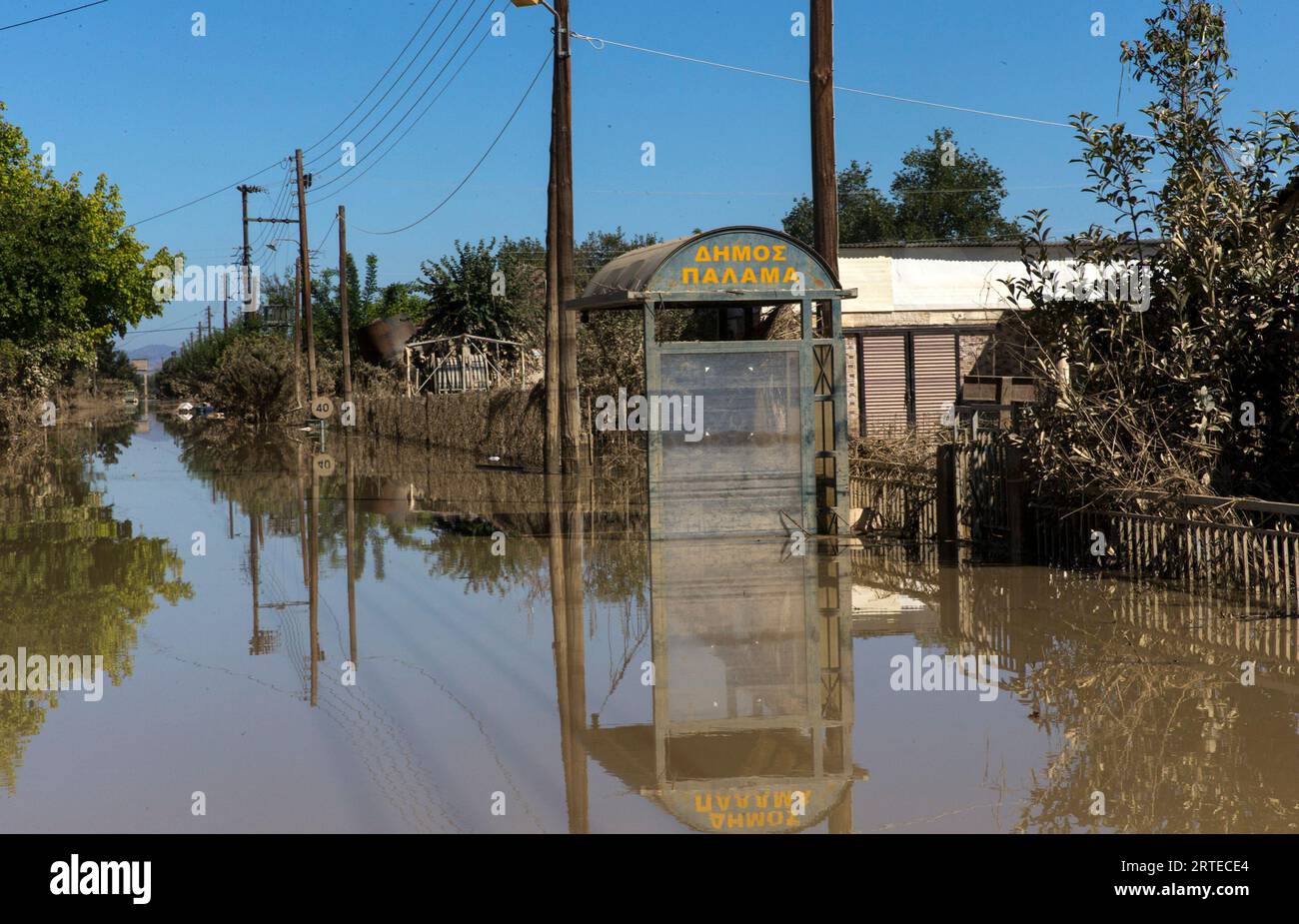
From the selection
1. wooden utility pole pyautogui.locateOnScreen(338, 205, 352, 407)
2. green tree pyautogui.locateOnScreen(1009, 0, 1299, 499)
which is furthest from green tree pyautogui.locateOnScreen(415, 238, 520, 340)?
green tree pyautogui.locateOnScreen(1009, 0, 1299, 499)

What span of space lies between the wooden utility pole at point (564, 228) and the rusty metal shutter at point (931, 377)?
25.3 ft

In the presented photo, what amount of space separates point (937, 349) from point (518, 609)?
18842mm

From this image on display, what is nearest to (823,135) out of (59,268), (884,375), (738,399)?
(738,399)

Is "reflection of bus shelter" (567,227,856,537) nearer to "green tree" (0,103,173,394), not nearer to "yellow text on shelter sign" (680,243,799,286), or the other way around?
"yellow text on shelter sign" (680,243,799,286)

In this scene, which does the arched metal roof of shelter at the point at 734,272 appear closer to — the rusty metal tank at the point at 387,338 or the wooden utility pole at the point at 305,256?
the wooden utility pole at the point at 305,256

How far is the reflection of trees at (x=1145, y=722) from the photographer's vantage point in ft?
19.6

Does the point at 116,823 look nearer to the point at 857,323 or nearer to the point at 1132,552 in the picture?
the point at 1132,552

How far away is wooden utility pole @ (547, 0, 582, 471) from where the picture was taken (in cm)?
2455

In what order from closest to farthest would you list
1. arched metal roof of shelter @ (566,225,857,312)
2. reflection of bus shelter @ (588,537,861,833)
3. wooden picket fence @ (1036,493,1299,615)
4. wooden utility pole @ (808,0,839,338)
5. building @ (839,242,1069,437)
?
reflection of bus shelter @ (588,537,861,833) → wooden picket fence @ (1036,493,1299,615) → arched metal roof of shelter @ (566,225,857,312) → wooden utility pole @ (808,0,839,338) → building @ (839,242,1069,437)

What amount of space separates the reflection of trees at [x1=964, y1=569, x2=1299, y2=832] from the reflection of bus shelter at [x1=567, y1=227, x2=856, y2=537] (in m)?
4.12

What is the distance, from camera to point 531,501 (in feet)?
72.1

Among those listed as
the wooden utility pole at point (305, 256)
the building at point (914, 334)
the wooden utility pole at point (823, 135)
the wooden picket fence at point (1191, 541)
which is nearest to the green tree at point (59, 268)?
the wooden utility pole at point (305, 256)
